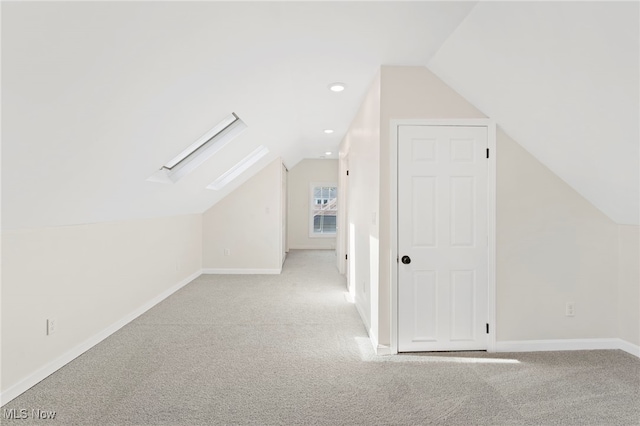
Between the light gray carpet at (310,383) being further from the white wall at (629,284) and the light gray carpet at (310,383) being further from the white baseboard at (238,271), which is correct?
the white baseboard at (238,271)

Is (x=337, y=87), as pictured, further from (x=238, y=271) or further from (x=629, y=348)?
(x=238, y=271)

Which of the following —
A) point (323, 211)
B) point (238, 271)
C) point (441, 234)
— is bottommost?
point (238, 271)

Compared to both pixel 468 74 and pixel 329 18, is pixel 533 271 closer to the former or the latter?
pixel 468 74

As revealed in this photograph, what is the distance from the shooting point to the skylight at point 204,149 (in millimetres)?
3607

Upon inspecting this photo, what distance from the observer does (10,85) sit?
1.32 m

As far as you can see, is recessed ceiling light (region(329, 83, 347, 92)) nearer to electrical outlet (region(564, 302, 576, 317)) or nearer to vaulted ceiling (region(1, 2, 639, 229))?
vaulted ceiling (region(1, 2, 639, 229))

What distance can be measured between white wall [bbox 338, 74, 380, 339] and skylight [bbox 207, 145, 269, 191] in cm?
139

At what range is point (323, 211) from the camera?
9445 millimetres

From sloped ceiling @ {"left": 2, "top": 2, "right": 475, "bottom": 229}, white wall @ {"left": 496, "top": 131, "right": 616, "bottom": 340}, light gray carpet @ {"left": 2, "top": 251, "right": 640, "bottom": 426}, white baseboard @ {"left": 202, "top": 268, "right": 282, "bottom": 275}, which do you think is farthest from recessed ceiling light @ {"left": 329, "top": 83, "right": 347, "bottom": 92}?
white baseboard @ {"left": 202, "top": 268, "right": 282, "bottom": 275}

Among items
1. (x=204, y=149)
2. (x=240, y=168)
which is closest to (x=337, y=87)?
(x=204, y=149)

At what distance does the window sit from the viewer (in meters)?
9.38

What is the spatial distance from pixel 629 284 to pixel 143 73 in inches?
153

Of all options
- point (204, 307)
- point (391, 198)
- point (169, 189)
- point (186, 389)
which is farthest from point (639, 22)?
point (204, 307)

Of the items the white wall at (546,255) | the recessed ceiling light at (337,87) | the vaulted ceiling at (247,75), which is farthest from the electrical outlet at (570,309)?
the recessed ceiling light at (337,87)
